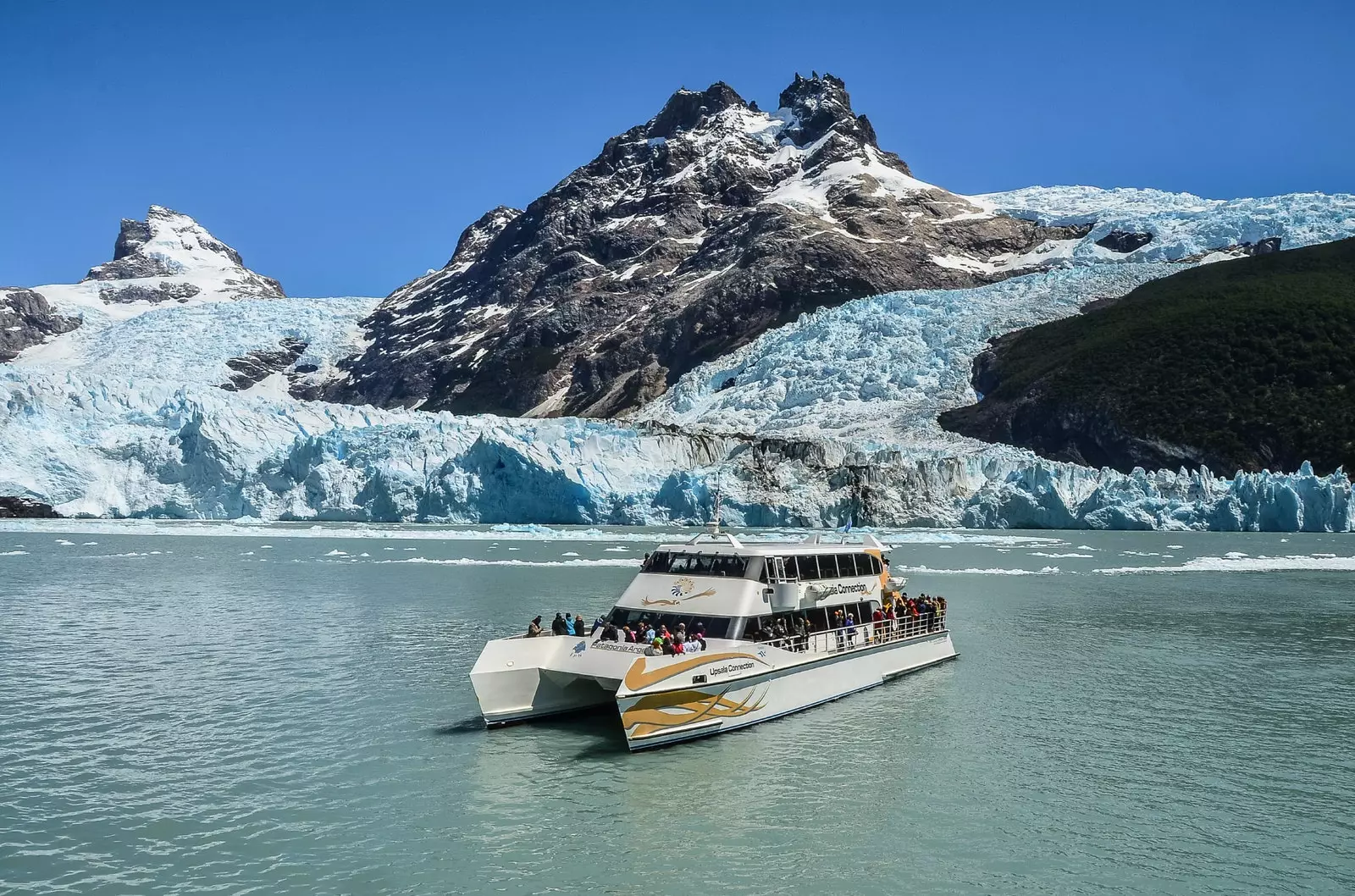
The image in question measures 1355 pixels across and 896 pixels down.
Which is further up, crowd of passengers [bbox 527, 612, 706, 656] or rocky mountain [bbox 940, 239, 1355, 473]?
rocky mountain [bbox 940, 239, 1355, 473]

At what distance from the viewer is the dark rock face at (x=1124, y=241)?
159 m

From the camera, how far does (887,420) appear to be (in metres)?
102

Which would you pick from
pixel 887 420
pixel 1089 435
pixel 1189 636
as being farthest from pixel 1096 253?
pixel 1189 636

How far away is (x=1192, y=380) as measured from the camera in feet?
345

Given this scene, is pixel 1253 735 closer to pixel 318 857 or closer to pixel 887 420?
pixel 318 857

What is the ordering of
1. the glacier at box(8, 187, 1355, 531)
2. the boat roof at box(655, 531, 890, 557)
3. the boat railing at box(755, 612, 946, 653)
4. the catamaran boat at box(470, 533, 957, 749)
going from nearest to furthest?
the catamaran boat at box(470, 533, 957, 749)
the boat railing at box(755, 612, 946, 653)
the boat roof at box(655, 531, 890, 557)
the glacier at box(8, 187, 1355, 531)

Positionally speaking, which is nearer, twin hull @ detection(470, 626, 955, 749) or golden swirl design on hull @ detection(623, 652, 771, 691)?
golden swirl design on hull @ detection(623, 652, 771, 691)

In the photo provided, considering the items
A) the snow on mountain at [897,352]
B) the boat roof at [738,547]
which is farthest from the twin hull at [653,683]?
the snow on mountain at [897,352]

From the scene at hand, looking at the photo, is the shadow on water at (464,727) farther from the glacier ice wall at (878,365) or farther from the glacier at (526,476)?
the glacier ice wall at (878,365)

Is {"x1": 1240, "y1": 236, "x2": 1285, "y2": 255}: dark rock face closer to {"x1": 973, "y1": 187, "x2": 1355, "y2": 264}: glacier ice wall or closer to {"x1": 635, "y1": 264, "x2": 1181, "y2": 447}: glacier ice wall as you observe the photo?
{"x1": 973, "y1": 187, "x2": 1355, "y2": 264}: glacier ice wall

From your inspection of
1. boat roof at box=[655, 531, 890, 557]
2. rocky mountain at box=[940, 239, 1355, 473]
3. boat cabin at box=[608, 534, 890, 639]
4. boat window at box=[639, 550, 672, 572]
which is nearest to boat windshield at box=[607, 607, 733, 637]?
boat cabin at box=[608, 534, 890, 639]

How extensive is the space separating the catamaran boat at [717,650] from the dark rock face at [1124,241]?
15382cm

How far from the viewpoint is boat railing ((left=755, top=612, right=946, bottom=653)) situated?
64.7ft

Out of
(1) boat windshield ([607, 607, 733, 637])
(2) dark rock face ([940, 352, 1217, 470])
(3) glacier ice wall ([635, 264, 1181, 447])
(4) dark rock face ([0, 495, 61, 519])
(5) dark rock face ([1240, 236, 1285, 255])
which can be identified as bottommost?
(1) boat windshield ([607, 607, 733, 637])
